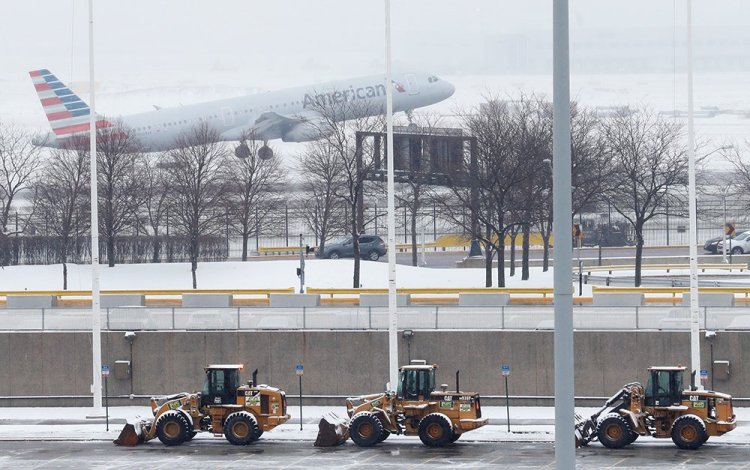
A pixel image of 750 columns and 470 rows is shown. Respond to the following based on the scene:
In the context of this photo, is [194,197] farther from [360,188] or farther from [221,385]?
[221,385]

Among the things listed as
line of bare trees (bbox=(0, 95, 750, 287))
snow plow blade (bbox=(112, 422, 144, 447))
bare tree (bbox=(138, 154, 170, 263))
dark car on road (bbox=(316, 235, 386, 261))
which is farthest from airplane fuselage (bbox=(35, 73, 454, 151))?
snow plow blade (bbox=(112, 422, 144, 447))

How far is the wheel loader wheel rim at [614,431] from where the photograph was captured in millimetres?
28281

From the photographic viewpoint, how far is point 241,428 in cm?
2962

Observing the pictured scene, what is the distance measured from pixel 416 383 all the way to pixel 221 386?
4.53 metres

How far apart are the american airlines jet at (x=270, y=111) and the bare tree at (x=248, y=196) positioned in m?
12.0

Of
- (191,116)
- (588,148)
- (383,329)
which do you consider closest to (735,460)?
(383,329)

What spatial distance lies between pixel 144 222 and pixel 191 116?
115 feet

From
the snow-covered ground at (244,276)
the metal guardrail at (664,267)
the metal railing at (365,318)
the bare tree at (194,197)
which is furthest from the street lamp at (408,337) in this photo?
the metal guardrail at (664,267)

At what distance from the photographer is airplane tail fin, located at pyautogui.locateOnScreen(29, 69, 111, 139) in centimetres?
8594

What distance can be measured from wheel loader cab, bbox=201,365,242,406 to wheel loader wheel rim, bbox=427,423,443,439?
4.61 meters

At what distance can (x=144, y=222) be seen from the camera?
2739 inches

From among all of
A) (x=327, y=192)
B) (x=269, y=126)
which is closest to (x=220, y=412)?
(x=327, y=192)

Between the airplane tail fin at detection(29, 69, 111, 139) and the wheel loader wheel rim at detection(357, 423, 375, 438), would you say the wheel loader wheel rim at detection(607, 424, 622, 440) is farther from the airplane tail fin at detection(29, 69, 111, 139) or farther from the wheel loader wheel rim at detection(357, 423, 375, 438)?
the airplane tail fin at detection(29, 69, 111, 139)

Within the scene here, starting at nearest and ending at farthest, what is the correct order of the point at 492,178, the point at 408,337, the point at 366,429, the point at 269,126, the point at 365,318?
the point at 366,429 < the point at 408,337 < the point at 365,318 < the point at 492,178 < the point at 269,126
